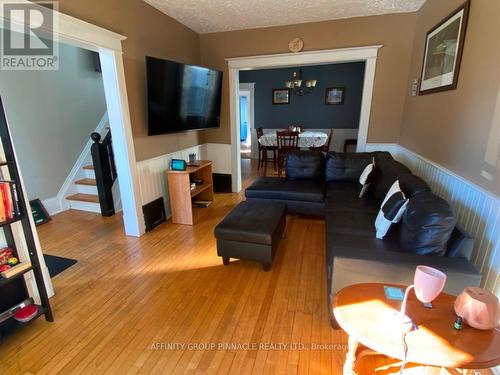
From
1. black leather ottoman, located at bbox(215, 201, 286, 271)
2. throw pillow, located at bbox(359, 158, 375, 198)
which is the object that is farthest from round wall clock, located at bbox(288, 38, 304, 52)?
black leather ottoman, located at bbox(215, 201, 286, 271)

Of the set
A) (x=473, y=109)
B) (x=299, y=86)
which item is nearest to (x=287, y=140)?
(x=299, y=86)

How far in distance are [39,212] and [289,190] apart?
129 inches

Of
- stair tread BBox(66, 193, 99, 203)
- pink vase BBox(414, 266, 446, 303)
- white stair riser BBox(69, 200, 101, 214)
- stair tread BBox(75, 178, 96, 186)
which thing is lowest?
white stair riser BBox(69, 200, 101, 214)

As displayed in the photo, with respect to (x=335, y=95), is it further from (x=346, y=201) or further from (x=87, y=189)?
(x=87, y=189)

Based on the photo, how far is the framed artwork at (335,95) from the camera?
269 inches

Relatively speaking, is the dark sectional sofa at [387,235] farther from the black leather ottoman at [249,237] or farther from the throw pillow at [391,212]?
the black leather ottoman at [249,237]

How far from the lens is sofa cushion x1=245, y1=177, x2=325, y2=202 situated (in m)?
3.17

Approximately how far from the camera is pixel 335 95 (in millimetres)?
6879

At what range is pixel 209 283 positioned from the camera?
2.21 metres

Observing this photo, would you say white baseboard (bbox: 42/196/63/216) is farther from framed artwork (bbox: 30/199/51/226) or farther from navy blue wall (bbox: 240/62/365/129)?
navy blue wall (bbox: 240/62/365/129)

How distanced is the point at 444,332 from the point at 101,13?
3.34 metres

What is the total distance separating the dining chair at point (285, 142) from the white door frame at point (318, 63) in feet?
4.17

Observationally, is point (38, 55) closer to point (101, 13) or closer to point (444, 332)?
point (101, 13)

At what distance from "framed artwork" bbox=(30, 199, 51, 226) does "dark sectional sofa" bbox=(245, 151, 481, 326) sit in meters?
3.05
